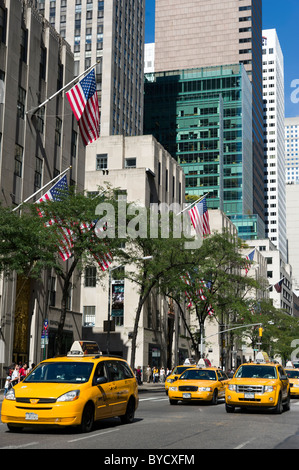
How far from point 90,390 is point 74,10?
104899 millimetres

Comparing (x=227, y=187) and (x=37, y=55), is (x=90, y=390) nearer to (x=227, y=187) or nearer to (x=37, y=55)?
(x=37, y=55)

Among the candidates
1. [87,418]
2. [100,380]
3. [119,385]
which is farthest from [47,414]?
[119,385]

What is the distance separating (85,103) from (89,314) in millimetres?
32904

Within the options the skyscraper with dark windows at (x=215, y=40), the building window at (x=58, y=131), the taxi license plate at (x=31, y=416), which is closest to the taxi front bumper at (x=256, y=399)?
the taxi license plate at (x=31, y=416)

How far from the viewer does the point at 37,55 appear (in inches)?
1710

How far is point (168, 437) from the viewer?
42.4 ft

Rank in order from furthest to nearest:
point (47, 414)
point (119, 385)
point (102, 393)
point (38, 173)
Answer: point (38, 173) < point (119, 385) < point (102, 393) < point (47, 414)

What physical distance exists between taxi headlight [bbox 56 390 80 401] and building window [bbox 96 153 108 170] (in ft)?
190

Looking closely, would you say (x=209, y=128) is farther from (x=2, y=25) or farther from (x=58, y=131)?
(x=2, y=25)

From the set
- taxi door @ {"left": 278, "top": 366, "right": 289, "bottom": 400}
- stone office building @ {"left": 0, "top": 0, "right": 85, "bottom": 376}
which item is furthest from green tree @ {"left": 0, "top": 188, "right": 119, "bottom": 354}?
taxi door @ {"left": 278, "top": 366, "right": 289, "bottom": 400}

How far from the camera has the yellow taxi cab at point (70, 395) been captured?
12.8m

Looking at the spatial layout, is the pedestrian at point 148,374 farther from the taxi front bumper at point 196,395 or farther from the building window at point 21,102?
the taxi front bumper at point 196,395

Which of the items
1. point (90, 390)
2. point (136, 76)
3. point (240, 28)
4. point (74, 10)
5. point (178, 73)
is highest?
point (240, 28)
